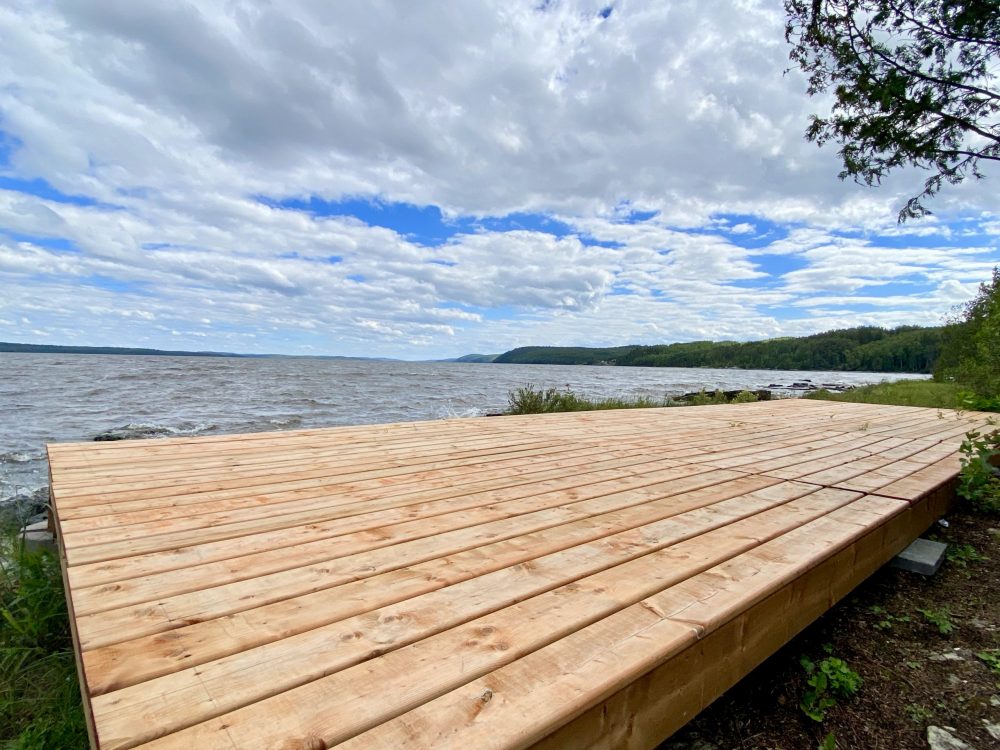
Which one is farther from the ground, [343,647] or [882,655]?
[343,647]

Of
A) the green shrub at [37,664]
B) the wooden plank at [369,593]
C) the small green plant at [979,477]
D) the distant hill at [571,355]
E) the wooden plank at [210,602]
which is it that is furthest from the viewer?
the distant hill at [571,355]

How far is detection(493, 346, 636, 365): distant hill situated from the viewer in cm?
11394

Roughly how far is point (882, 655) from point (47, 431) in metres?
13.3

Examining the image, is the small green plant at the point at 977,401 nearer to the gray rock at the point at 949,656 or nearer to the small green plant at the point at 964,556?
the small green plant at the point at 964,556

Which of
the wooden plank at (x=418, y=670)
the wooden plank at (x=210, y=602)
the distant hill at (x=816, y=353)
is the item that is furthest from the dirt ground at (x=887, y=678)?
the distant hill at (x=816, y=353)

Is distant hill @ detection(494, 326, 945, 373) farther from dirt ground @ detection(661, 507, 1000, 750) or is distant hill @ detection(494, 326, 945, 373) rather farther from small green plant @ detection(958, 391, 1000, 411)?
dirt ground @ detection(661, 507, 1000, 750)

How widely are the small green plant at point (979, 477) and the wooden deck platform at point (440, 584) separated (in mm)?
174

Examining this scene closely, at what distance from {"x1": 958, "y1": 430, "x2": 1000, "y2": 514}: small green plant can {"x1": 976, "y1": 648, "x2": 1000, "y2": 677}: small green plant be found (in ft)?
4.77

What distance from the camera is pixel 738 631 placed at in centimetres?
142

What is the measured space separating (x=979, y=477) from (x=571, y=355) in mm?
122366

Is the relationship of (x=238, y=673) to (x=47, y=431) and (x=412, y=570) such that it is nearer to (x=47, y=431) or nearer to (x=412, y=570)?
(x=412, y=570)

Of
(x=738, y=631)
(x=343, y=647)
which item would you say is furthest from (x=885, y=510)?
(x=343, y=647)

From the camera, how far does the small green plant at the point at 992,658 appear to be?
1.89m

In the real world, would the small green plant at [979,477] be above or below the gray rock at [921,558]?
above
